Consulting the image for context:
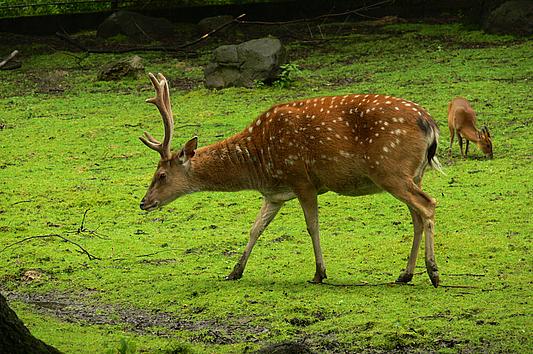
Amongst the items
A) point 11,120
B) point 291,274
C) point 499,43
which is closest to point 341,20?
point 499,43

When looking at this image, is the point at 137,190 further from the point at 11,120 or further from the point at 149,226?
the point at 11,120

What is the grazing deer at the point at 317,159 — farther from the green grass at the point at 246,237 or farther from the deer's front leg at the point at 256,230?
the green grass at the point at 246,237

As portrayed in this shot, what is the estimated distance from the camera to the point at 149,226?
9.48 metres

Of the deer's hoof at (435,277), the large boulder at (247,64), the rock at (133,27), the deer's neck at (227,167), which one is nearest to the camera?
the deer's hoof at (435,277)

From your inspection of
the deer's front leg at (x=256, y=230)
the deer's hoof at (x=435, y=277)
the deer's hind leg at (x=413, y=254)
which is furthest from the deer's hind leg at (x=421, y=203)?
the deer's front leg at (x=256, y=230)

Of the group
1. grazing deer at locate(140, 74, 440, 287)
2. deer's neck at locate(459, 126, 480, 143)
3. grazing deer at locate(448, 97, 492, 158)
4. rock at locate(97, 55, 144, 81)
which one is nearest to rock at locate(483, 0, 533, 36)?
rock at locate(97, 55, 144, 81)

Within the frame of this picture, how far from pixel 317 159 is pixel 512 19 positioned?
37.4 ft

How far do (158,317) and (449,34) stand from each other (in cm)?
1282

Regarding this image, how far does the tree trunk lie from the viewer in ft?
16.1

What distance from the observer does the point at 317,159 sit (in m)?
7.50

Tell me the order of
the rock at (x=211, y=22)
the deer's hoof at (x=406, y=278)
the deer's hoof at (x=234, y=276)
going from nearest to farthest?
the deer's hoof at (x=406, y=278), the deer's hoof at (x=234, y=276), the rock at (x=211, y=22)

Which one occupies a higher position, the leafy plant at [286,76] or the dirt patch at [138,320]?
the dirt patch at [138,320]

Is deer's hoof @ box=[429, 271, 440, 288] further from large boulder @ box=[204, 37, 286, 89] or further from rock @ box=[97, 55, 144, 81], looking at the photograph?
rock @ box=[97, 55, 144, 81]

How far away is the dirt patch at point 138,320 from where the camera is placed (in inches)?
259
